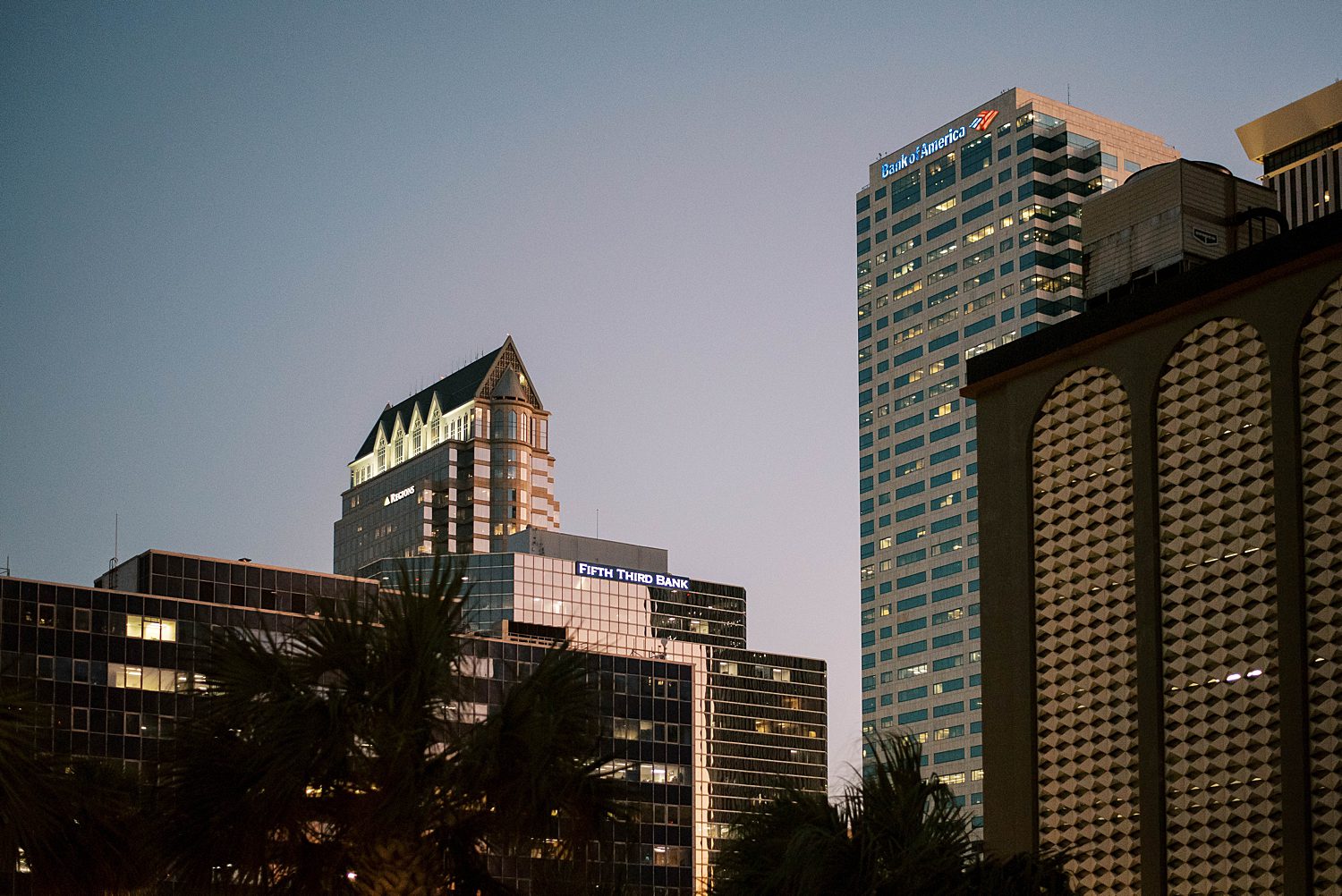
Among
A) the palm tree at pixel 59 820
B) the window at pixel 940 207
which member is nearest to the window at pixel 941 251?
the window at pixel 940 207

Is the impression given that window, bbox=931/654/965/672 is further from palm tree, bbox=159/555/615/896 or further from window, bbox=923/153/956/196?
palm tree, bbox=159/555/615/896

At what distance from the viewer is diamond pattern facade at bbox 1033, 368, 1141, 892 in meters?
36.1

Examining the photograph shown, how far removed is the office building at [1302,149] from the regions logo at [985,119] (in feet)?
273

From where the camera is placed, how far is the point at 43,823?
21844 mm

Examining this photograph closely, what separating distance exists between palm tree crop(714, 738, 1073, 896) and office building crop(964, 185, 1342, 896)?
7396mm

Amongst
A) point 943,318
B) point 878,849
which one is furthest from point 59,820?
point 943,318

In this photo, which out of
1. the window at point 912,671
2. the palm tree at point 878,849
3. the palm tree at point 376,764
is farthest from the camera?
the window at point 912,671

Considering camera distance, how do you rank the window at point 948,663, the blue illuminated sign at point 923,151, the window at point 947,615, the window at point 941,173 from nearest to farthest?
the window at point 948,663 < the window at point 947,615 < the window at point 941,173 < the blue illuminated sign at point 923,151

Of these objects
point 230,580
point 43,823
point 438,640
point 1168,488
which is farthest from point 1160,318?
point 230,580

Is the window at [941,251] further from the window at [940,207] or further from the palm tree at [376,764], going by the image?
the palm tree at [376,764]

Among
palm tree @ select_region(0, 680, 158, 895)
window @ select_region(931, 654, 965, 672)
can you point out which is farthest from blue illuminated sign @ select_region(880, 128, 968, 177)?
palm tree @ select_region(0, 680, 158, 895)

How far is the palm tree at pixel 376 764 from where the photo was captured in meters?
20.8

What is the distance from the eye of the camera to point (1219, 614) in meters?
34.6

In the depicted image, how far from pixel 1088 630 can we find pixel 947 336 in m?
139
